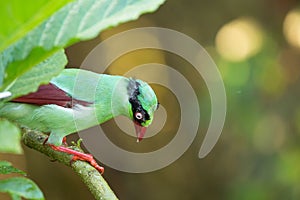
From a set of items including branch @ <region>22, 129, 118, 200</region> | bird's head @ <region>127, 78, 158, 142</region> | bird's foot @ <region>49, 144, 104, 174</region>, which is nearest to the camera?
branch @ <region>22, 129, 118, 200</region>

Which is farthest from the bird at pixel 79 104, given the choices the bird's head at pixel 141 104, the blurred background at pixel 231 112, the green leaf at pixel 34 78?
the blurred background at pixel 231 112

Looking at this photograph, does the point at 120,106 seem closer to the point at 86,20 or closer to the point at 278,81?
the point at 86,20

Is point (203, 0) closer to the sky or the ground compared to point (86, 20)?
closer to the sky

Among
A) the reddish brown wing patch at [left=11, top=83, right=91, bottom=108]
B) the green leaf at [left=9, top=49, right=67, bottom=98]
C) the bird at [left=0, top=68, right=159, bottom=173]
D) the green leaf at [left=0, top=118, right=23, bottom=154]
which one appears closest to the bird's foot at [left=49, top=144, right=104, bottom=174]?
the bird at [left=0, top=68, right=159, bottom=173]

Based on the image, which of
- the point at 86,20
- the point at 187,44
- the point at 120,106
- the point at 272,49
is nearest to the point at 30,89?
the point at 86,20

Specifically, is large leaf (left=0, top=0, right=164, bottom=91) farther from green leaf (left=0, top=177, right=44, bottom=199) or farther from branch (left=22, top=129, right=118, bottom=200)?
branch (left=22, top=129, right=118, bottom=200)

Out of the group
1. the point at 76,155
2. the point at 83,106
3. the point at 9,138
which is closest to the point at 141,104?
the point at 83,106
